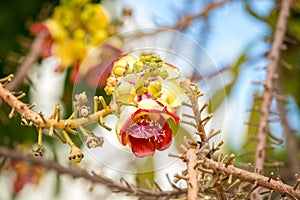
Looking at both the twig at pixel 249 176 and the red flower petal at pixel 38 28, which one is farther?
the red flower petal at pixel 38 28

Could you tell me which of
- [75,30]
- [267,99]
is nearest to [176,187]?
[267,99]

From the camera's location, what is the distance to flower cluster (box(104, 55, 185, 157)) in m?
0.29

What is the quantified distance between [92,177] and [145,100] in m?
0.15

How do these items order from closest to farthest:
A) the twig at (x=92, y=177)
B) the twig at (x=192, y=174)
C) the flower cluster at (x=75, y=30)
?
the twig at (x=192, y=174) → the twig at (x=92, y=177) → the flower cluster at (x=75, y=30)

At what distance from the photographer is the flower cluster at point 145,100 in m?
0.29

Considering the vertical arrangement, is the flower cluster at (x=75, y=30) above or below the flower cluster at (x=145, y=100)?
above

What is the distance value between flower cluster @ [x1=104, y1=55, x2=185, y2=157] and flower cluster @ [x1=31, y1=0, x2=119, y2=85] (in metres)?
0.32

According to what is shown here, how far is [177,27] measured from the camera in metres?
0.62

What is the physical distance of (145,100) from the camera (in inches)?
11.4

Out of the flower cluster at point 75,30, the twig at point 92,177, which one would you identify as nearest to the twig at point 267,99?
the twig at point 92,177

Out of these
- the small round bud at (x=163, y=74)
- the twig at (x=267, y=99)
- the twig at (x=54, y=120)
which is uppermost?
the twig at (x=267, y=99)

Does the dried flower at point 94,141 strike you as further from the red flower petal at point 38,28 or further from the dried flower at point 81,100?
the red flower petal at point 38,28

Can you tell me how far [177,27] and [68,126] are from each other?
351mm

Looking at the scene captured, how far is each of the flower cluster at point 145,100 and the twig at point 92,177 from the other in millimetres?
58
